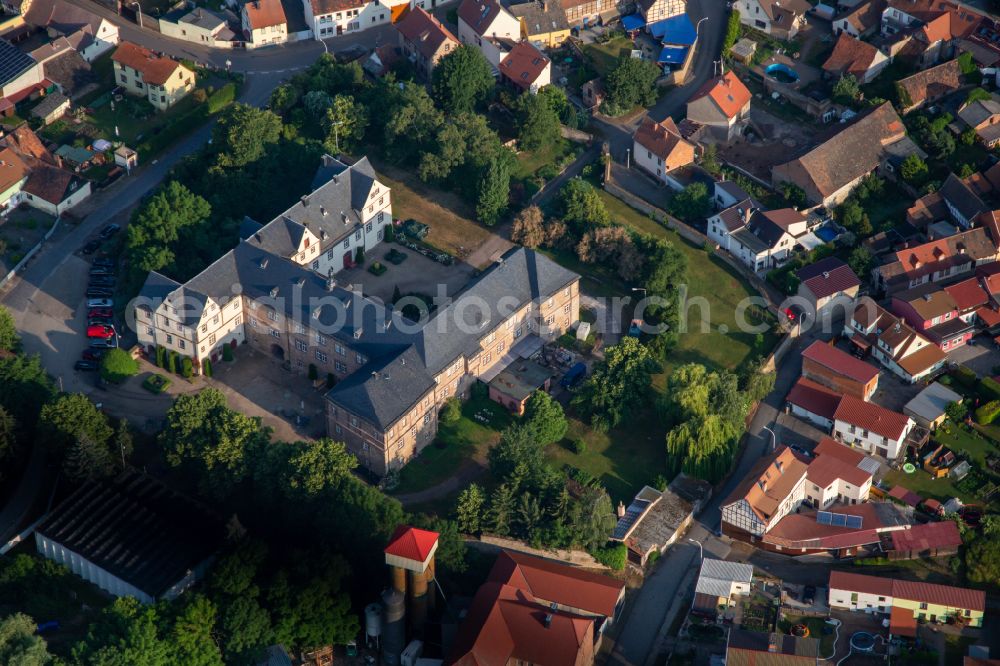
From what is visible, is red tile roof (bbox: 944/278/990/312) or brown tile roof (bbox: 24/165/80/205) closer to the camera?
red tile roof (bbox: 944/278/990/312)

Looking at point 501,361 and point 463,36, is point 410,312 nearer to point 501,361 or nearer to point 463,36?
point 501,361

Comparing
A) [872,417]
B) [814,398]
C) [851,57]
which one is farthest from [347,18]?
[872,417]

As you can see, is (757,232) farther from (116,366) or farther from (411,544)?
(116,366)

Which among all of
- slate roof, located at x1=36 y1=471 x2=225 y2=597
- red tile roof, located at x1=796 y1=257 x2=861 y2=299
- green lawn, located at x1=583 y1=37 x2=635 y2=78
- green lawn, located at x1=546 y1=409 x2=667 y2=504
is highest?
slate roof, located at x1=36 y1=471 x2=225 y2=597

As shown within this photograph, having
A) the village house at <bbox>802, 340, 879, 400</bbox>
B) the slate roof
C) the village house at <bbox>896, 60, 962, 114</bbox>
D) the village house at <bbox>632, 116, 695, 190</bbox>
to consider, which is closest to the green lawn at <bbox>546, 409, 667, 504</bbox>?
the village house at <bbox>802, 340, 879, 400</bbox>

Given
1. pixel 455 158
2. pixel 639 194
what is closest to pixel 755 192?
pixel 639 194

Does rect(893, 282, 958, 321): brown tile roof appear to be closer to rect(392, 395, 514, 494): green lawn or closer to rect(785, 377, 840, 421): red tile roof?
rect(785, 377, 840, 421): red tile roof

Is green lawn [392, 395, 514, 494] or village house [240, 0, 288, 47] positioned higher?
village house [240, 0, 288, 47]

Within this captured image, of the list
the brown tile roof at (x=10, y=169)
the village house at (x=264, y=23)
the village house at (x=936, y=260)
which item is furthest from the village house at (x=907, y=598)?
the village house at (x=264, y=23)
